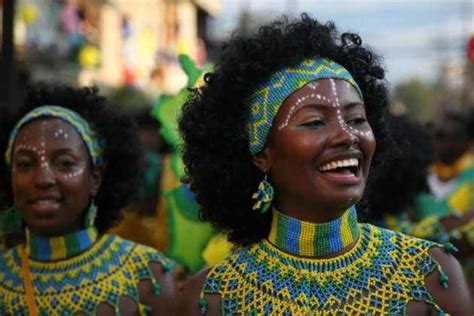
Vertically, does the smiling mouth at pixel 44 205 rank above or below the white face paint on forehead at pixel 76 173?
below

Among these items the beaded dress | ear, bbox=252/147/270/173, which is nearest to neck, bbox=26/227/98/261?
the beaded dress

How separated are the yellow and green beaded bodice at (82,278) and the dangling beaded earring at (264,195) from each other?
1.06 meters

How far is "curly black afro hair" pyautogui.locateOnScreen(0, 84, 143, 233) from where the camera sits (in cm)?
419

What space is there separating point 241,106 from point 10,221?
4.42ft

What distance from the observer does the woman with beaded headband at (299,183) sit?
275 cm

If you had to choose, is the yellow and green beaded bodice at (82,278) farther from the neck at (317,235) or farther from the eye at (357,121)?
the eye at (357,121)

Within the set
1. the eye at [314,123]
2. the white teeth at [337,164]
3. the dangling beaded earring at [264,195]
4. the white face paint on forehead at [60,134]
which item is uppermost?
the eye at [314,123]

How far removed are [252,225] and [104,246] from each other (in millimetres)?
1069

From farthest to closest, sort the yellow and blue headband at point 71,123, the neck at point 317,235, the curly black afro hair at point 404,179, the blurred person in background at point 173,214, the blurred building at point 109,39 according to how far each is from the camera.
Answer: the blurred building at point 109,39 < the curly black afro hair at point 404,179 < the blurred person in background at point 173,214 < the yellow and blue headband at point 71,123 < the neck at point 317,235

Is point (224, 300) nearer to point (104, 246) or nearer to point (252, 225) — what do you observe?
point (252, 225)

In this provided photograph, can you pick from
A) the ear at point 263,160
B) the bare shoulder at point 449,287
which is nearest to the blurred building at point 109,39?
the ear at point 263,160

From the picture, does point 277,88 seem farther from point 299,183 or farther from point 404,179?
point 404,179

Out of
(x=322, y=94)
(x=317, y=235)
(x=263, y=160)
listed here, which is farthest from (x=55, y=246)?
(x=322, y=94)

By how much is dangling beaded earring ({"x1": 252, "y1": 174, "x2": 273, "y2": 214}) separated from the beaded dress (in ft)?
0.20
